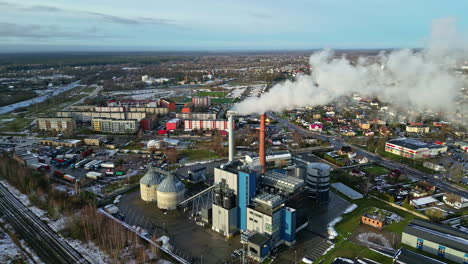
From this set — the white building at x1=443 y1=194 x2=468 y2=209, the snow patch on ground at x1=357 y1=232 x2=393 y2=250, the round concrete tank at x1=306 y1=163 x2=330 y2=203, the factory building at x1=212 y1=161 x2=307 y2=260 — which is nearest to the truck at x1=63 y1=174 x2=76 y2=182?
the factory building at x1=212 y1=161 x2=307 y2=260

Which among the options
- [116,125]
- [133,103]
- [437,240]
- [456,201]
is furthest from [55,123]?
[456,201]

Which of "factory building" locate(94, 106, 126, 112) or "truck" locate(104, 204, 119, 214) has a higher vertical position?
"factory building" locate(94, 106, 126, 112)

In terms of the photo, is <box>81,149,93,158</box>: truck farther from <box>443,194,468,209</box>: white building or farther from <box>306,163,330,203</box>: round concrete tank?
<box>443,194,468,209</box>: white building

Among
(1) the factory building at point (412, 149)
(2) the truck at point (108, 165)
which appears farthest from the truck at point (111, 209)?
(1) the factory building at point (412, 149)

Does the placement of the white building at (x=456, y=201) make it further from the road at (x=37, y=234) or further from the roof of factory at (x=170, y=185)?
the road at (x=37, y=234)

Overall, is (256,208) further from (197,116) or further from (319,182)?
(197,116)

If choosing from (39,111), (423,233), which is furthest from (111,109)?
(423,233)
